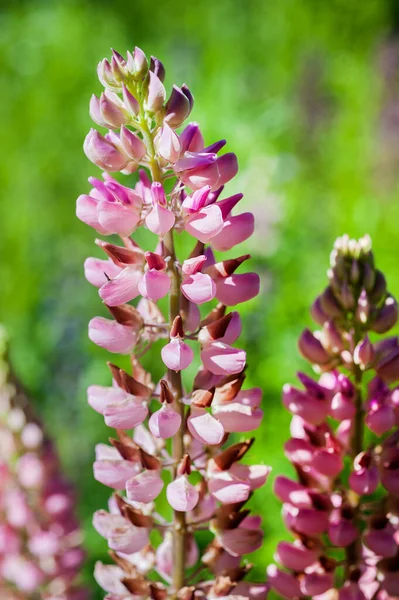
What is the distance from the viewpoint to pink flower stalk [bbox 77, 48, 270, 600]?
1.49 ft

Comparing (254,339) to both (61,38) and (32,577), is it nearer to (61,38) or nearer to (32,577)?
(32,577)

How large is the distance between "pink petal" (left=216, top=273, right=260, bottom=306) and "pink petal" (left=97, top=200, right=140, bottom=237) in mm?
59

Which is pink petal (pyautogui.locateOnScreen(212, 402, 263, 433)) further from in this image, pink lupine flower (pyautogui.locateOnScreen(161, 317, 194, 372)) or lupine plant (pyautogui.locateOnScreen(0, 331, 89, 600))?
lupine plant (pyautogui.locateOnScreen(0, 331, 89, 600))

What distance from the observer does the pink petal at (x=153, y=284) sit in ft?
1.46

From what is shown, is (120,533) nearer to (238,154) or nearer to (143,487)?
(143,487)

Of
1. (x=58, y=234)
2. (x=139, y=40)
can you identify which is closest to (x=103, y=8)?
(x=139, y=40)

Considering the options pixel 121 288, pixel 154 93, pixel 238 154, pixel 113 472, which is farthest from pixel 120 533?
pixel 238 154

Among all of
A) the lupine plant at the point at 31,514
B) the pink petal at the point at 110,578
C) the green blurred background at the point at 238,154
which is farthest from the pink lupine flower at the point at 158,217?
the green blurred background at the point at 238,154

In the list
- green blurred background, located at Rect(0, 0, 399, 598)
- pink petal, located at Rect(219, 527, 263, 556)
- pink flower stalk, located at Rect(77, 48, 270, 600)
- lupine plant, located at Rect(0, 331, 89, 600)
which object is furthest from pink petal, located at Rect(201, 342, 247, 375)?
green blurred background, located at Rect(0, 0, 399, 598)

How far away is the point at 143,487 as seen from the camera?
48 centimetres

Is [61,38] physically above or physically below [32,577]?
above

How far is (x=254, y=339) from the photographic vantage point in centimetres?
119

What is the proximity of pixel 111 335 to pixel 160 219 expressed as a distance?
81 millimetres

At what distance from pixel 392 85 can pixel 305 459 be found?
253 centimetres
